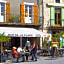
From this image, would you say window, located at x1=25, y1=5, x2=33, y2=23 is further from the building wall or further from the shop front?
the shop front

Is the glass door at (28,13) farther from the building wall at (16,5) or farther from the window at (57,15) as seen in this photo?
the window at (57,15)

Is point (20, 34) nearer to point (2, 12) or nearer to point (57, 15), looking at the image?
point (2, 12)

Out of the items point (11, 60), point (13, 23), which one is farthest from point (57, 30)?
point (11, 60)

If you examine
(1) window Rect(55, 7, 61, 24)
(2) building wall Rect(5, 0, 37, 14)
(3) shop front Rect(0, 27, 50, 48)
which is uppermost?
(2) building wall Rect(5, 0, 37, 14)

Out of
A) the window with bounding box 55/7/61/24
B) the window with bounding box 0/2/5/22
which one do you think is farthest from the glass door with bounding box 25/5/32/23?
the window with bounding box 55/7/61/24

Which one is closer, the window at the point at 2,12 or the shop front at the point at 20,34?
the shop front at the point at 20,34

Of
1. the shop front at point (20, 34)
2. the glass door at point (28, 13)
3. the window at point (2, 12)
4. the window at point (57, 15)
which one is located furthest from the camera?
the window at point (57, 15)

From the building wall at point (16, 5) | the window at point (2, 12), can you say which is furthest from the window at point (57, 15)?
the window at point (2, 12)

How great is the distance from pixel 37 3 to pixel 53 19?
9.00 ft

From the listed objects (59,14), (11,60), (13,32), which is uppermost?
(59,14)

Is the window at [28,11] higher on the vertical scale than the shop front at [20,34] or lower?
higher

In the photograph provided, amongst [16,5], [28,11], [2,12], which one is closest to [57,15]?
[28,11]

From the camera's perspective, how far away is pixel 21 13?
29016 millimetres

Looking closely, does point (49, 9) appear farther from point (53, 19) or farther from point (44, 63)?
point (44, 63)
